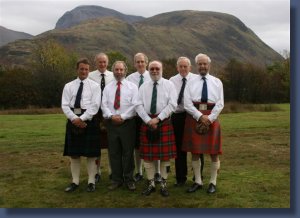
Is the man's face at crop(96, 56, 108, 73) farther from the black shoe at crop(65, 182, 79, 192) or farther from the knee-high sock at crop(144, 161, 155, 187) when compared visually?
the black shoe at crop(65, 182, 79, 192)

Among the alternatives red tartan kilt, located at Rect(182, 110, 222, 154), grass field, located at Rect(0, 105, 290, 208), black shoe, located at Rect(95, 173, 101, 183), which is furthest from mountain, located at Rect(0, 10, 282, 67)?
red tartan kilt, located at Rect(182, 110, 222, 154)

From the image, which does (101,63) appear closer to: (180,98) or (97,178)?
(180,98)

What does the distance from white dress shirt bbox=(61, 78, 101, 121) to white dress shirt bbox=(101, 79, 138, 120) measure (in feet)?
0.38

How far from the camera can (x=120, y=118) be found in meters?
5.85

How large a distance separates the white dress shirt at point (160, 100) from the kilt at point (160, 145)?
0.49 ft

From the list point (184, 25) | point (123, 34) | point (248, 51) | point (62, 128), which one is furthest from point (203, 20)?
point (62, 128)

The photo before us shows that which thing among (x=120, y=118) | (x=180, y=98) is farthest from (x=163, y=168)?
(x=180, y=98)

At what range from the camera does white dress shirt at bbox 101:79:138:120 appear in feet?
19.4

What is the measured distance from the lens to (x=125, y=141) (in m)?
6.01

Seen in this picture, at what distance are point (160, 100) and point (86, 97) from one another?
108cm

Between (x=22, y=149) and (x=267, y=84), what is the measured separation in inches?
1145

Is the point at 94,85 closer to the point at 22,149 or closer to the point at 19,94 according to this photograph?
the point at 22,149

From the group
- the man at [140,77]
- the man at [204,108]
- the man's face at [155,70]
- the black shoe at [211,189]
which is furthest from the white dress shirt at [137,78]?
the black shoe at [211,189]

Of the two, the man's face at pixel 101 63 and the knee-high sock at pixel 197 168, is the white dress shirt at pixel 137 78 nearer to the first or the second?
the man's face at pixel 101 63
